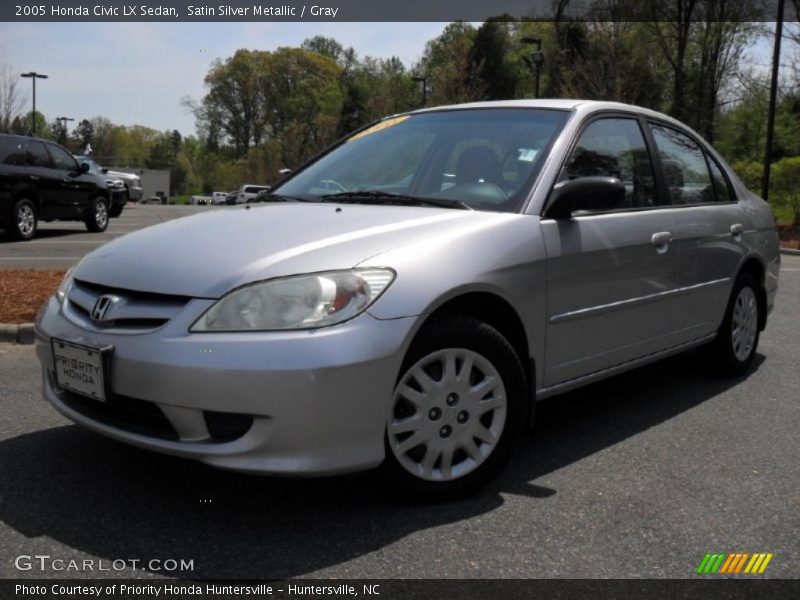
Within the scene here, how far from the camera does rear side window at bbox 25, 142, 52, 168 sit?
1445cm

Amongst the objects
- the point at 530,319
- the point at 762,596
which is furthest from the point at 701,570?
the point at 530,319

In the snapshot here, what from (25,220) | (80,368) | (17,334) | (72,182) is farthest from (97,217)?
(80,368)

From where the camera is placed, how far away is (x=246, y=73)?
84.8 meters

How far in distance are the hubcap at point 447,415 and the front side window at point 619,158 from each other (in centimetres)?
112

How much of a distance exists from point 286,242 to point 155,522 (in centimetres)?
108

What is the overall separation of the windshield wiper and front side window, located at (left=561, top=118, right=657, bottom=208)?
555 mm

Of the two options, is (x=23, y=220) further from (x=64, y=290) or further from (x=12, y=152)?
(x=64, y=290)

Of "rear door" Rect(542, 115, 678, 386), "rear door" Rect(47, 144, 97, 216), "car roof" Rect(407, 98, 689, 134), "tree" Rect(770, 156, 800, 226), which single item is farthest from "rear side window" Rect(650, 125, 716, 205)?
"tree" Rect(770, 156, 800, 226)

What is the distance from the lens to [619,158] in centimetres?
426

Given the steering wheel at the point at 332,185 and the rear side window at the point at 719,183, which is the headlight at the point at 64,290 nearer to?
the steering wheel at the point at 332,185

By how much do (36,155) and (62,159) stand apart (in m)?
0.80

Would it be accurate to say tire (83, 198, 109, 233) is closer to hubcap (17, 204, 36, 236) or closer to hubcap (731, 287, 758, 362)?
hubcap (17, 204, 36, 236)

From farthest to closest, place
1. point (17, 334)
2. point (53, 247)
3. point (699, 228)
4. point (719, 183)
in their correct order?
point (53, 247), point (17, 334), point (719, 183), point (699, 228)

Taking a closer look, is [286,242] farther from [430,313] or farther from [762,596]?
[762,596]
